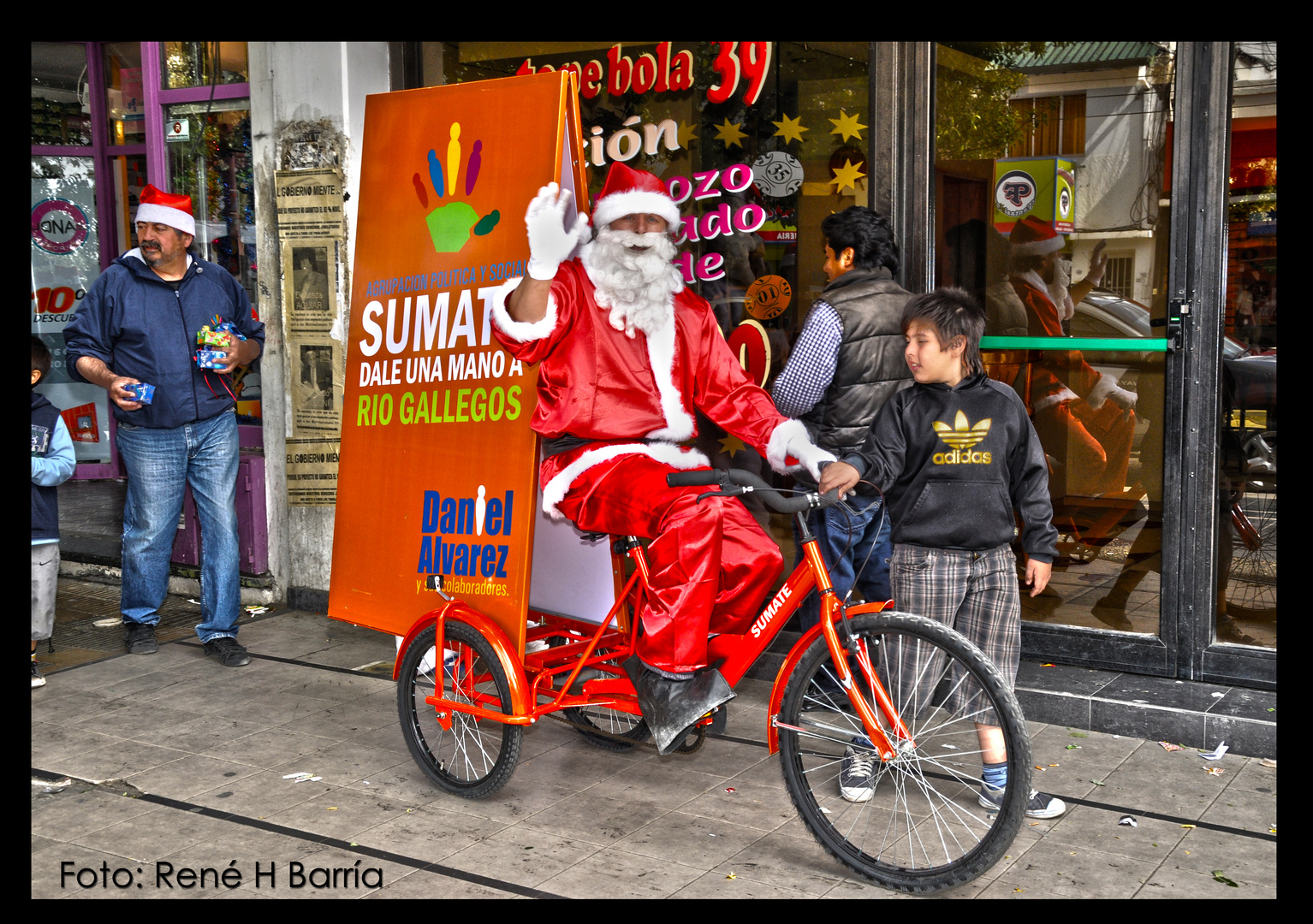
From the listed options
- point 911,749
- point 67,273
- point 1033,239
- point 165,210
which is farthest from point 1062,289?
point 67,273

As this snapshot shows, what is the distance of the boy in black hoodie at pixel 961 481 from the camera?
3889 millimetres

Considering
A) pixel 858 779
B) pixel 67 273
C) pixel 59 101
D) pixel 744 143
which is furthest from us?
pixel 67 273

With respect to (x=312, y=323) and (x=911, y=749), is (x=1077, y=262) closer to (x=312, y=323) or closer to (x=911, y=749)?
(x=911, y=749)

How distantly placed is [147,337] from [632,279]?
2.99 meters

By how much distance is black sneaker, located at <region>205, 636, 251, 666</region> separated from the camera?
19.1 feet

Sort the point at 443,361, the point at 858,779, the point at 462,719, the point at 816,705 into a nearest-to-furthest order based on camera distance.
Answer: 1. the point at 816,705
2. the point at 858,779
3. the point at 462,719
4. the point at 443,361

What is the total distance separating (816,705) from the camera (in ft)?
11.7

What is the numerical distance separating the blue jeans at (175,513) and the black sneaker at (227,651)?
0.05 metres

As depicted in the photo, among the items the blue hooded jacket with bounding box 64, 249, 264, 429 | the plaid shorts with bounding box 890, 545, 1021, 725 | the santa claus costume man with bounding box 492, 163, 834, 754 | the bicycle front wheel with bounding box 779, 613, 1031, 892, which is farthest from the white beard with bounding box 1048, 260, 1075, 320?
the blue hooded jacket with bounding box 64, 249, 264, 429

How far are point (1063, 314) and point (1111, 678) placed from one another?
1551 mm

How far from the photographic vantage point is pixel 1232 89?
471 cm

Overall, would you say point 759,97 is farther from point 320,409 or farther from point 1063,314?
point 320,409

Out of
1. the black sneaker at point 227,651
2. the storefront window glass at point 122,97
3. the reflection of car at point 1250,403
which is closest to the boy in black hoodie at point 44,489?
the black sneaker at point 227,651

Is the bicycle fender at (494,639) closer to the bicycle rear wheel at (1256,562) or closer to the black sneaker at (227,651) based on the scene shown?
the black sneaker at (227,651)
